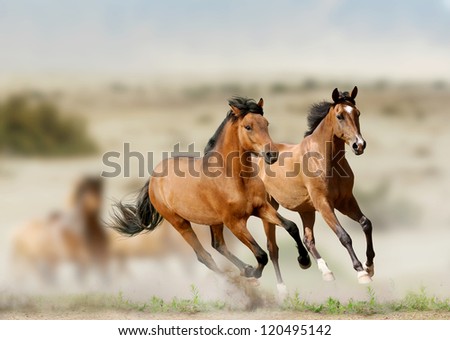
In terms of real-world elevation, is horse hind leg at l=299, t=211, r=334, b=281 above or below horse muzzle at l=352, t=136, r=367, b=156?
below

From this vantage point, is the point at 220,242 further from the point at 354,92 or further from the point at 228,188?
the point at 354,92

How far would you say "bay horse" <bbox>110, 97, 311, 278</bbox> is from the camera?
38.9 feet

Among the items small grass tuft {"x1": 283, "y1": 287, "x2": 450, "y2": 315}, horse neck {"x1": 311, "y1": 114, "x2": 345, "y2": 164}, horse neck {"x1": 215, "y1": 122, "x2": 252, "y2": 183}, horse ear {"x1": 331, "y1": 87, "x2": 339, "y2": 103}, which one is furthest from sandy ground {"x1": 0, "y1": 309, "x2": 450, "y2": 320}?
horse ear {"x1": 331, "y1": 87, "x2": 339, "y2": 103}

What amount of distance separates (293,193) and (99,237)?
2691 millimetres

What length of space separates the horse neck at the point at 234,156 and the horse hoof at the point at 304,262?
4.42ft

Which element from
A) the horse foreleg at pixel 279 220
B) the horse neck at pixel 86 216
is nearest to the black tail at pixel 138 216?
the horse neck at pixel 86 216

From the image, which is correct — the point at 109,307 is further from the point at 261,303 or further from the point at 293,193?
the point at 293,193

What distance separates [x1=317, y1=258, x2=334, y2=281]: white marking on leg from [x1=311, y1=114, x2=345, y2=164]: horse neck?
1308 millimetres

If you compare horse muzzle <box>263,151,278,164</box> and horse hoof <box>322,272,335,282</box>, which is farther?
horse hoof <box>322,272,335,282</box>

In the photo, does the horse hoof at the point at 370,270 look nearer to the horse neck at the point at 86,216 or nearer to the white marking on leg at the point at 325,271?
the white marking on leg at the point at 325,271

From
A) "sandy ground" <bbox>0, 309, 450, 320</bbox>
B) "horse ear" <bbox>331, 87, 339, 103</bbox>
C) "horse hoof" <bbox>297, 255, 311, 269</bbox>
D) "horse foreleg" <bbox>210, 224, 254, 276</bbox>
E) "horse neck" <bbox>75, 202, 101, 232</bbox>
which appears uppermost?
"horse ear" <bbox>331, 87, 339, 103</bbox>

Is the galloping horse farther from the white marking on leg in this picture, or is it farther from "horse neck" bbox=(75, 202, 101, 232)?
"horse neck" bbox=(75, 202, 101, 232)

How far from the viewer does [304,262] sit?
492 inches

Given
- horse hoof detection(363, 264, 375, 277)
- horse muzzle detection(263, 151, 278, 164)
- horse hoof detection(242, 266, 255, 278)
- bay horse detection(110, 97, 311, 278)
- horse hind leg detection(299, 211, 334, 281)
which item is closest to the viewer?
horse muzzle detection(263, 151, 278, 164)
